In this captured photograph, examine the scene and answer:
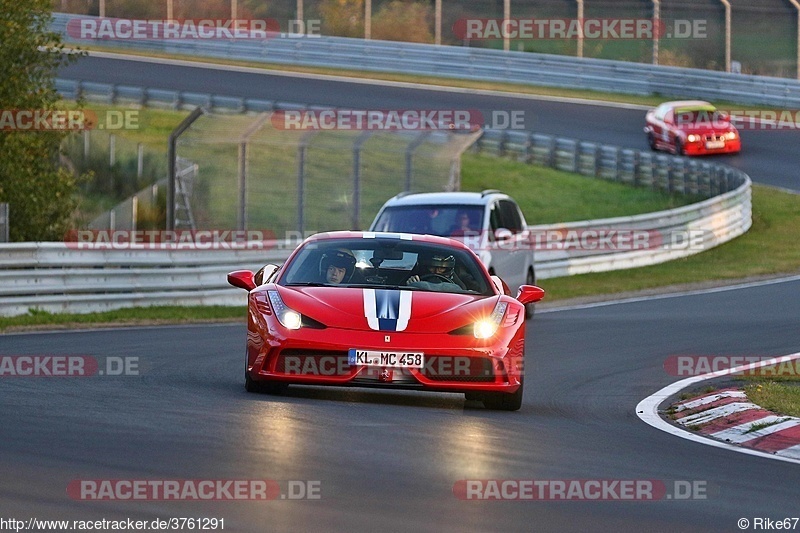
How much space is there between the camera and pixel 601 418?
33.9 feet

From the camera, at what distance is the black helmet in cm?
1122

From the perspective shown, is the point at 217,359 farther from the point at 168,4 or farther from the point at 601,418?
the point at 168,4

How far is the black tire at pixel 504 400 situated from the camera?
409 inches

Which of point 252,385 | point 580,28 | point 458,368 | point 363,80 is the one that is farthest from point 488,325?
point 580,28

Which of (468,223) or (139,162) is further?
(139,162)

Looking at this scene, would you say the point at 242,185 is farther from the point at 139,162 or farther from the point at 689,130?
the point at 689,130

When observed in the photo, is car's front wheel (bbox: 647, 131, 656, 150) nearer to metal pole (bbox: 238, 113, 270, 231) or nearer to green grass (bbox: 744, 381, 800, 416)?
metal pole (bbox: 238, 113, 270, 231)

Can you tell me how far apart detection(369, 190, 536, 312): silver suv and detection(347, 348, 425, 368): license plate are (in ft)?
25.8

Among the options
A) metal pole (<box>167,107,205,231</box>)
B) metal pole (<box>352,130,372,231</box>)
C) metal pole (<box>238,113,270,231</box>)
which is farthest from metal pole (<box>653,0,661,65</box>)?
metal pole (<box>167,107,205,231</box>)

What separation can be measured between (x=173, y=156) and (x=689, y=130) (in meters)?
19.7

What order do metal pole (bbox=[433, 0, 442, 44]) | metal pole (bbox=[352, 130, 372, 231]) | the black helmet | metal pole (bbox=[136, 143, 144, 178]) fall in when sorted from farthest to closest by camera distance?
metal pole (bbox=[433, 0, 442, 44]) < metal pole (bbox=[136, 143, 144, 178]) < metal pole (bbox=[352, 130, 372, 231]) < the black helmet

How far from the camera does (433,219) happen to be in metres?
18.4

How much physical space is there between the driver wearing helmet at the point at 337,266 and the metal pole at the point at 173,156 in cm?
1048

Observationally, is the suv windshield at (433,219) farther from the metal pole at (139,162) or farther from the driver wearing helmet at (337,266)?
the metal pole at (139,162)
